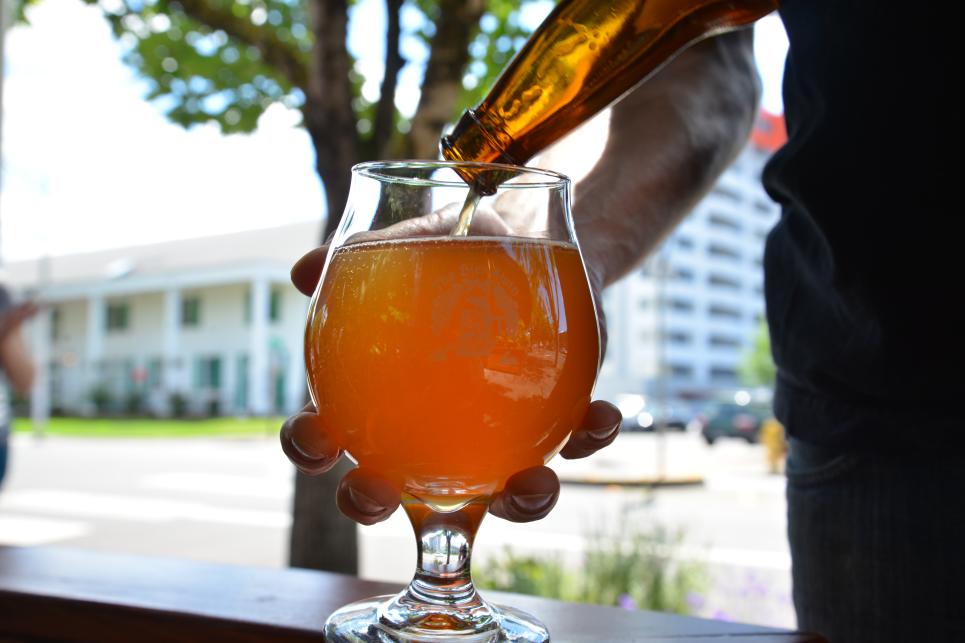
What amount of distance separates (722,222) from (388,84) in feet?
201

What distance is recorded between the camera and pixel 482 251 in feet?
2.51

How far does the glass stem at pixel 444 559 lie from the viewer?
2.49 feet

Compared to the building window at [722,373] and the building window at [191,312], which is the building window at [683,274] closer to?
the building window at [722,373]

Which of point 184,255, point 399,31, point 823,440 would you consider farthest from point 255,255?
point 823,440

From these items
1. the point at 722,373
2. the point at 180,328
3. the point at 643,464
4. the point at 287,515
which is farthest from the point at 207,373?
the point at 722,373

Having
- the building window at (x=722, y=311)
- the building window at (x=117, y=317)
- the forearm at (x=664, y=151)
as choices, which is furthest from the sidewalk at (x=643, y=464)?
the building window at (x=722, y=311)

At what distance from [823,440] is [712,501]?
10.6 meters

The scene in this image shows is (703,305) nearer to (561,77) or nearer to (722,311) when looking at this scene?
(722,311)

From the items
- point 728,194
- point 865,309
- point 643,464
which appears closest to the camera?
point 865,309

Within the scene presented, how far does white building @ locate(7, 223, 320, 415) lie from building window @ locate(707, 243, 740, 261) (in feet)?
108

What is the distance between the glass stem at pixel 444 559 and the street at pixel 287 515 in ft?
9.88

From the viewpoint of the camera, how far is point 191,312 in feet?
113

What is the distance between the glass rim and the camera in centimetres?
75

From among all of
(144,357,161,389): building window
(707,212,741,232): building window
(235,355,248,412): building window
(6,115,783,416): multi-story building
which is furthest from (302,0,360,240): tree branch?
(707,212,741,232): building window
